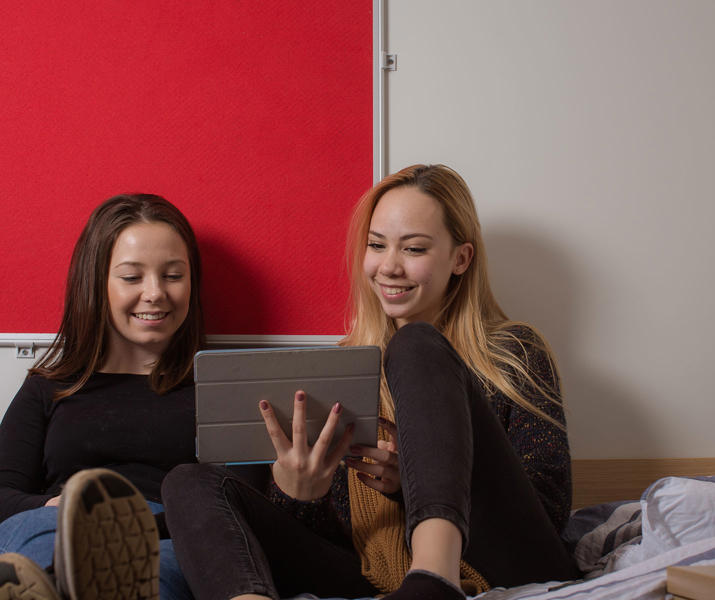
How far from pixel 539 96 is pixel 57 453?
1.29 metres

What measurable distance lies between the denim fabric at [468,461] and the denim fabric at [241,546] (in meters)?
0.20

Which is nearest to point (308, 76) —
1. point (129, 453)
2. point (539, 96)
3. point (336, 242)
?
point (336, 242)

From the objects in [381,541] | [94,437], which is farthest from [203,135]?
[381,541]

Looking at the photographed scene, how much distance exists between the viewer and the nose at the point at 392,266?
1258 mm

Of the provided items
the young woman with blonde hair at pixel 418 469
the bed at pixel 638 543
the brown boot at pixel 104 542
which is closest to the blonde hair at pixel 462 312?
the young woman with blonde hair at pixel 418 469

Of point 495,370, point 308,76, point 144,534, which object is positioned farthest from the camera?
point 308,76

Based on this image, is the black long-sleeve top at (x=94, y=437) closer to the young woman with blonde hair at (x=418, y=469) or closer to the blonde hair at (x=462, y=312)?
the young woman with blonde hair at (x=418, y=469)

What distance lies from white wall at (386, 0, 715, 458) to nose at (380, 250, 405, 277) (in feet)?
1.00

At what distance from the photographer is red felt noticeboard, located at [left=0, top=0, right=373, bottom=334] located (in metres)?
1.47

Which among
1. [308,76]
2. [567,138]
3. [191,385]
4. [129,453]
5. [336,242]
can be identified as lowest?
[129,453]

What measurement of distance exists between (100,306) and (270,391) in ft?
1.95

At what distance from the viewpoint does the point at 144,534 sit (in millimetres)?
646

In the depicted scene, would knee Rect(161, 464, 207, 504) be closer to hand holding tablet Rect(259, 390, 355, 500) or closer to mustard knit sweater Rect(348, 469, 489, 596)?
hand holding tablet Rect(259, 390, 355, 500)

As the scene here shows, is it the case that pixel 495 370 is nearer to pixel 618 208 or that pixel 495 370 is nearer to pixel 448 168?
pixel 448 168
